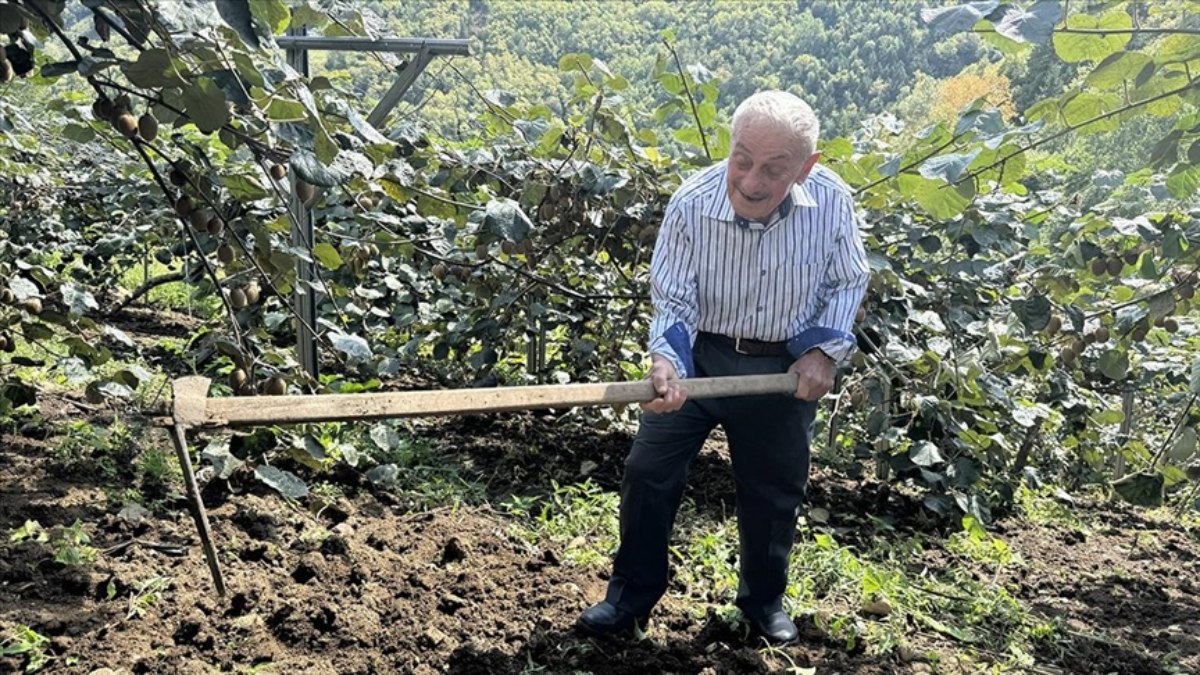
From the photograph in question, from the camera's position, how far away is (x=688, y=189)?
2443mm

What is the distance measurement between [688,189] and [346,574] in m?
1.46

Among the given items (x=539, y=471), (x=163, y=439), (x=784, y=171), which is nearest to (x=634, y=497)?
(x=784, y=171)

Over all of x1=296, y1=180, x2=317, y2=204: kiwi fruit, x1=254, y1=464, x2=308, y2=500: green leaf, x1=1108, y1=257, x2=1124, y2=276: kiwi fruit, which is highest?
x1=296, y1=180, x2=317, y2=204: kiwi fruit

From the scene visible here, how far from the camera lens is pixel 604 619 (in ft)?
8.45

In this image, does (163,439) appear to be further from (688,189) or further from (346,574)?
(688,189)

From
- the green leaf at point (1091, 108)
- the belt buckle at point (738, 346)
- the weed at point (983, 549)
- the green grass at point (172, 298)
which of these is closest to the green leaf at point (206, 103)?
the belt buckle at point (738, 346)

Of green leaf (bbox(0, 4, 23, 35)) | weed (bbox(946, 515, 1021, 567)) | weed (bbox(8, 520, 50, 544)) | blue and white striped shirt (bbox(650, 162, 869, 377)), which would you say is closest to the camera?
green leaf (bbox(0, 4, 23, 35))

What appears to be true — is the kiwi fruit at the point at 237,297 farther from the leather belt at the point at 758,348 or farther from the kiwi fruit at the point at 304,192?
the leather belt at the point at 758,348

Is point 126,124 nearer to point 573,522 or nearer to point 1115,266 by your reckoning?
point 573,522

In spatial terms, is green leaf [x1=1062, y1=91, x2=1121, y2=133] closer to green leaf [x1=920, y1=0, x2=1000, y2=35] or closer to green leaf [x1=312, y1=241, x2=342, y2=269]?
green leaf [x1=920, y1=0, x2=1000, y2=35]

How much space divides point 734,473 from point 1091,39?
4.58 feet

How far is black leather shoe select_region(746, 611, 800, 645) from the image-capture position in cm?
263

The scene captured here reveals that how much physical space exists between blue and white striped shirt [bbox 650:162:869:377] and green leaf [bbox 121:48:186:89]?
4.01 ft

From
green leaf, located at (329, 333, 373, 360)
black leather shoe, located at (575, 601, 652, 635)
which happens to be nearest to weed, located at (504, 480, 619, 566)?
black leather shoe, located at (575, 601, 652, 635)
